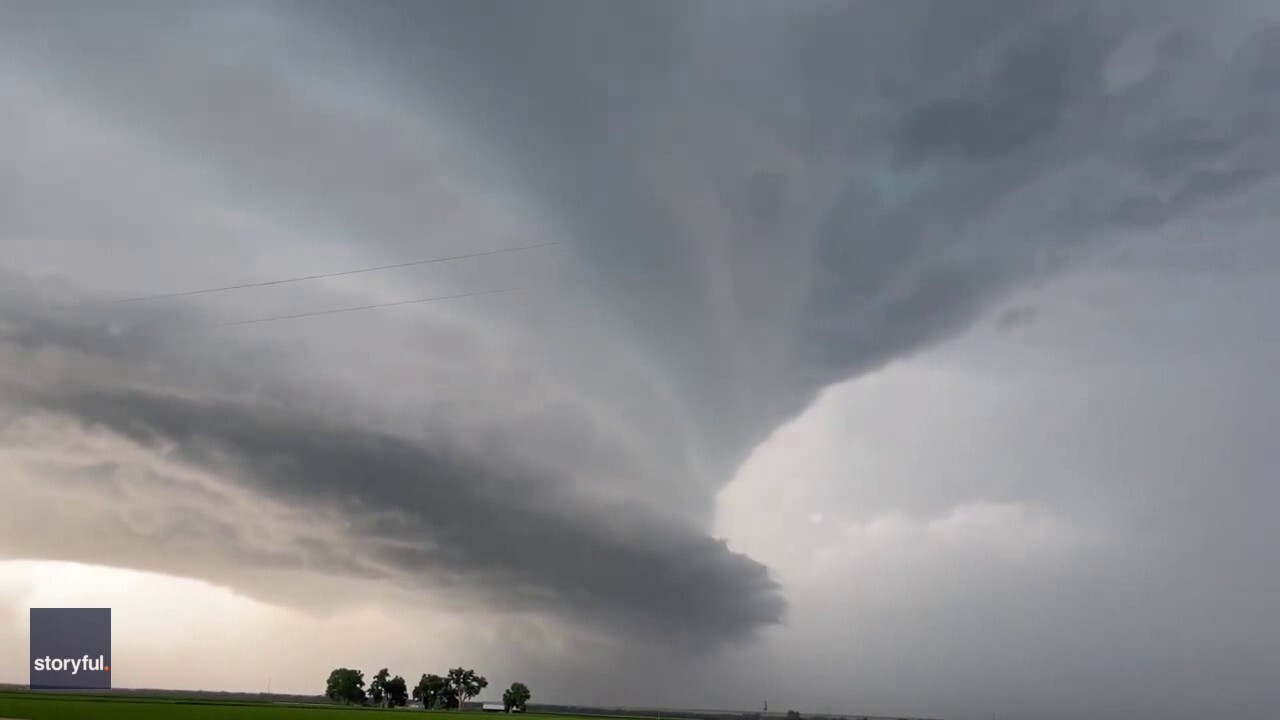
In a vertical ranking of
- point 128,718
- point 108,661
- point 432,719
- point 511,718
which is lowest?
point 511,718

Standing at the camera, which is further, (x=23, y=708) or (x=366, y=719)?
(x=366, y=719)

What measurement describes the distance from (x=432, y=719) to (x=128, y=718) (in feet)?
138

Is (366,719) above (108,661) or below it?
below

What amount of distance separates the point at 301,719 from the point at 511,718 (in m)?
69.5

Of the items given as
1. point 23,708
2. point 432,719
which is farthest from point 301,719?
point 23,708

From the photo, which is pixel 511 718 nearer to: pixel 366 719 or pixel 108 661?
pixel 366 719

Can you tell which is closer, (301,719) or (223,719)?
(223,719)

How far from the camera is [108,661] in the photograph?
89438 mm

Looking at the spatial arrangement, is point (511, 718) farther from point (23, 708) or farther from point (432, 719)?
point (23, 708)

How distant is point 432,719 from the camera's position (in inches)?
4835

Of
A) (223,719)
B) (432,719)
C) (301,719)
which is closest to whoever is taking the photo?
(223,719)

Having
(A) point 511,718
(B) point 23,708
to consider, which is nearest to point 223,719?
(B) point 23,708

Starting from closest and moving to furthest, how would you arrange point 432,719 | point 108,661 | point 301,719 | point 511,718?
point 108,661 < point 301,719 < point 432,719 < point 511,718

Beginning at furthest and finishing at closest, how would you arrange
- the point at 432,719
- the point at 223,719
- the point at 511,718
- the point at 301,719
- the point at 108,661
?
1. the point at 511,718
2. the point at 432,719
3. the point at 301,719
4. the point at 223,719
5. the point at 108,661
